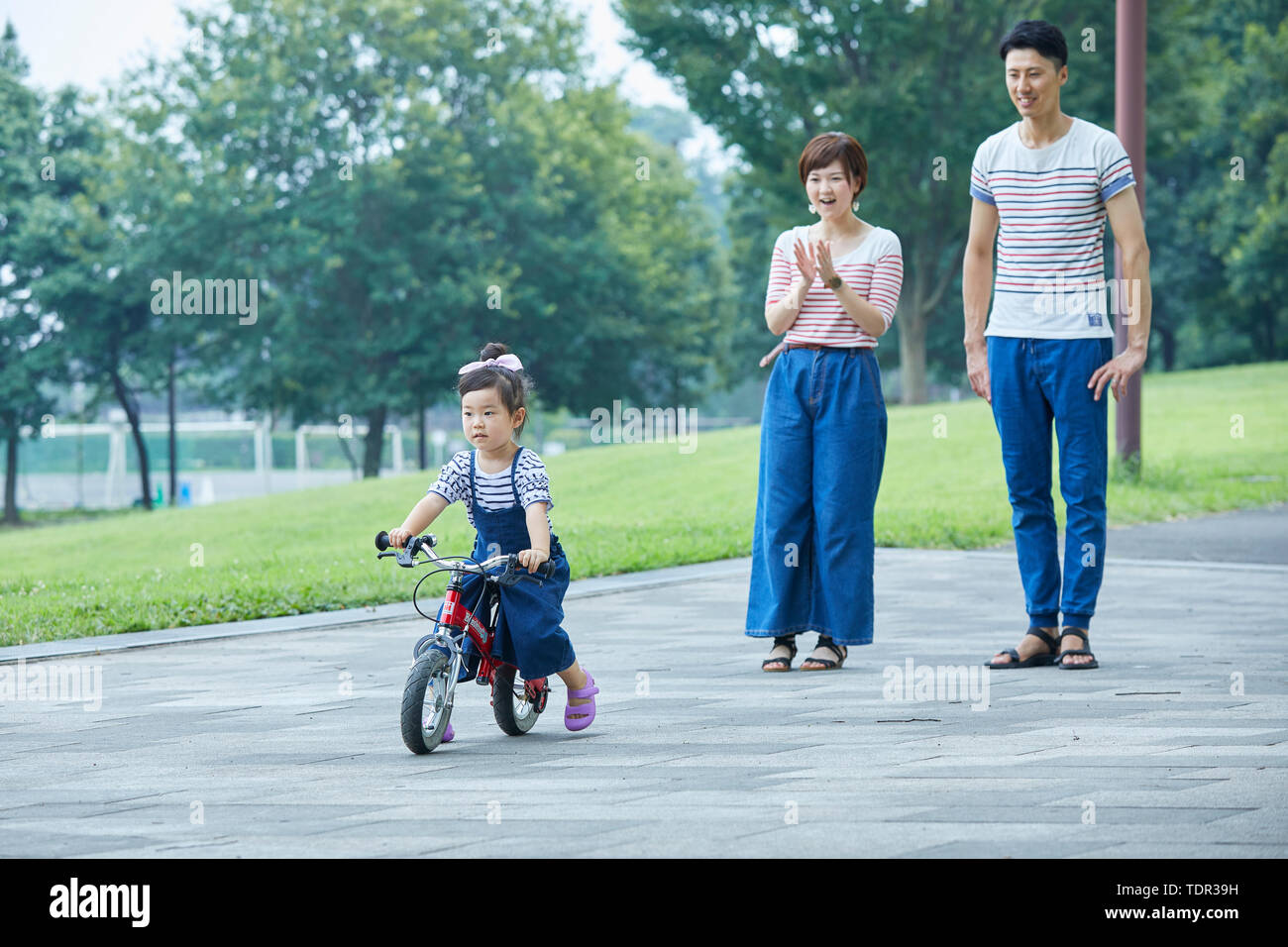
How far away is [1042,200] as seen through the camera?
21.4 feet

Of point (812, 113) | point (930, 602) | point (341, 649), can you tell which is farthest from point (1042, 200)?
point (812, 113)

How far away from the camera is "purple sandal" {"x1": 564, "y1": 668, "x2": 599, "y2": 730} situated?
18.0ft

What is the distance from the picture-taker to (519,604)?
17.7 feet

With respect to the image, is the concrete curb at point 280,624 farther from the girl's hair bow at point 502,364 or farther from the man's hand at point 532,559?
the man's hand at point 532,559

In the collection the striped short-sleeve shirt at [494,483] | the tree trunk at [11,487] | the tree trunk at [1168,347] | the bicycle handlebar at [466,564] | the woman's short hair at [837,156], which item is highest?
the tree trunk at [1168,347]

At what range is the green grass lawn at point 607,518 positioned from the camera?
9.80m

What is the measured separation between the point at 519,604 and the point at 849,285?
214 centimetres

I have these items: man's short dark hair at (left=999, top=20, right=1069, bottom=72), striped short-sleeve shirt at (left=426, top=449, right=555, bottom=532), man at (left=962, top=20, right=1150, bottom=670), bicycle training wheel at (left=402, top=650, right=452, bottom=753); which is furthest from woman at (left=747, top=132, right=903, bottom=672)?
bicycle training wheel at (left=402, top=650, right=452, bottom=753)

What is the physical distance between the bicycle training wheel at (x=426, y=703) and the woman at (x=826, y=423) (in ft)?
6.12

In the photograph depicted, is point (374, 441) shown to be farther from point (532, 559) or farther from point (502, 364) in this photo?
point (532, 559)

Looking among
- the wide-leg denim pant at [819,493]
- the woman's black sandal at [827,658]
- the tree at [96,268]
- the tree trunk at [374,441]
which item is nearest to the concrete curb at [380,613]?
the wide-leg denim pant at [819,493]

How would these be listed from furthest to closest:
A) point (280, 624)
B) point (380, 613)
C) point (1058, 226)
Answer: point (380, 613) → point (280, 624) → point (1058, 226)

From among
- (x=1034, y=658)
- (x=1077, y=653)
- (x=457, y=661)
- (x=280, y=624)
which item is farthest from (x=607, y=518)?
(x=457, y=661)

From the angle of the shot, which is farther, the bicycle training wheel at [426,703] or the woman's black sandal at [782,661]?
the woman's black sandal at [782,661]
